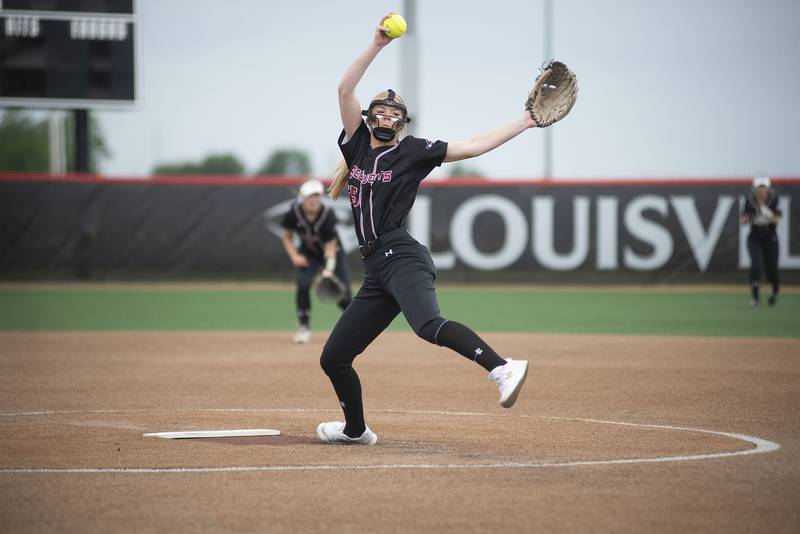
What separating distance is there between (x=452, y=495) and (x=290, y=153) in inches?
3965

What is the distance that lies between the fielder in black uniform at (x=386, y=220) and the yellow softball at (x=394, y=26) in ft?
0.15

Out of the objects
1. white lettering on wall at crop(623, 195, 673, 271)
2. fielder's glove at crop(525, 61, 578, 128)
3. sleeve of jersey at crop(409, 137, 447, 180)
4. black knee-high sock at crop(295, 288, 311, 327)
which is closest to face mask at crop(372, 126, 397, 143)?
sleeve of jersey at crop(409, 137, 447, 180)

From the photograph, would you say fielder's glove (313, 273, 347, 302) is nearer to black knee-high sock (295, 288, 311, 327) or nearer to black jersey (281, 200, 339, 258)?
black knee-high sock (295, 288, 311, 327)

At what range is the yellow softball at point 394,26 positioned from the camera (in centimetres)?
637

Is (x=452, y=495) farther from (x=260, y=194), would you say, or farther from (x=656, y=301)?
(x=260, y=194)

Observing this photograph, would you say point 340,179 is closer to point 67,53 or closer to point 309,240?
point 309,240

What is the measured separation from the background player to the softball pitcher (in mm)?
7046

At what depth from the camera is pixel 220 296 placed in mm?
23188

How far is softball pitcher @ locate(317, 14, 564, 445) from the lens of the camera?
639 centimetres

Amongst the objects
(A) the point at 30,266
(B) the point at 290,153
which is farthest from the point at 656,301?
(B) the point at 290,153

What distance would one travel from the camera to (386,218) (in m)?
6.63

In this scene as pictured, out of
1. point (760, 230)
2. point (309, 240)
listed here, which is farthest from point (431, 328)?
point (760, 230)

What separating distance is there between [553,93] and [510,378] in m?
1.85

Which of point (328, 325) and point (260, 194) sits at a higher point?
point (260, 194)
